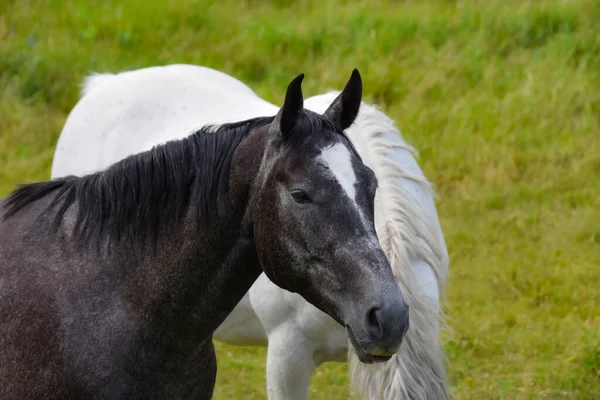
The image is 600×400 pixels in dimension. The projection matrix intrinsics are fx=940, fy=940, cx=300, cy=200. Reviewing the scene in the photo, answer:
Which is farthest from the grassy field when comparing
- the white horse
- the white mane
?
the white mane

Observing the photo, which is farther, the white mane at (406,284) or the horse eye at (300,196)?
the white mane at (406,284)

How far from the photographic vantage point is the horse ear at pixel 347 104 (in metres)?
2.79

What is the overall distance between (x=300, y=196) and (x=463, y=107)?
581cm

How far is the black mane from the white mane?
1002 millimetres

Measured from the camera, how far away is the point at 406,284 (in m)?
3.55

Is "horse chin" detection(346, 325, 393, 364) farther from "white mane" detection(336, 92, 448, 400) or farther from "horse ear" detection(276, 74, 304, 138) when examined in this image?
"white mane" detection(336, 92, 448, 400)

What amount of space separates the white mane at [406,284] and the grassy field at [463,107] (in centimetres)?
160

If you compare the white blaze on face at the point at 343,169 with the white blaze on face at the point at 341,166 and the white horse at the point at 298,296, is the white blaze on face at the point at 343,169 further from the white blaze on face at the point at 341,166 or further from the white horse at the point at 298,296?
the white horse at the point at 298,296

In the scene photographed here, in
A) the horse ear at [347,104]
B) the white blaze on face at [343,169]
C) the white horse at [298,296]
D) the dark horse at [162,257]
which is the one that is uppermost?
the horse ear at [347,104]

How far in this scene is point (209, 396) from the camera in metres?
2.99

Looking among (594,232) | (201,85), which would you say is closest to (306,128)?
(201,85)

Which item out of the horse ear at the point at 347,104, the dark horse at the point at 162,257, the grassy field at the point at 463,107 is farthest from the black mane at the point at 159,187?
the grassy field at the point at 463,107

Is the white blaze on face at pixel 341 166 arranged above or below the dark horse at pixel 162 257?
above

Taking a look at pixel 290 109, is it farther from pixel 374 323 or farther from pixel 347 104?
pixel 374 323
